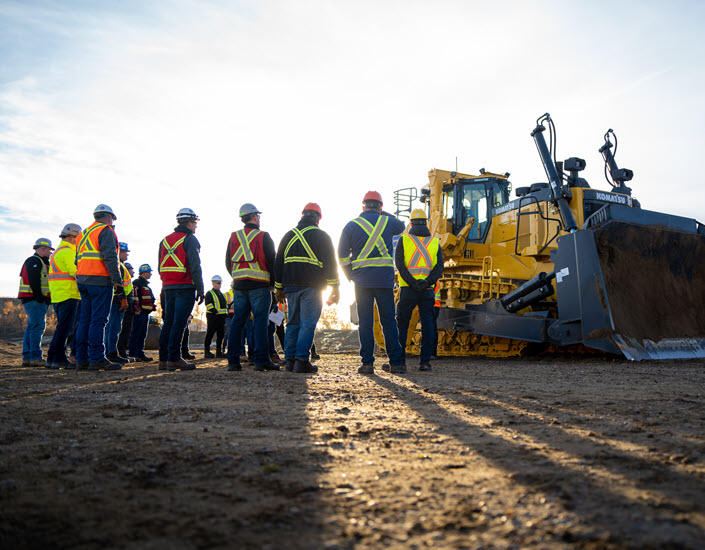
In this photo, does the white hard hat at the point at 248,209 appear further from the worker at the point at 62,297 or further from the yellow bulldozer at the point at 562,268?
the yellow bulldozer at the point at 562,268

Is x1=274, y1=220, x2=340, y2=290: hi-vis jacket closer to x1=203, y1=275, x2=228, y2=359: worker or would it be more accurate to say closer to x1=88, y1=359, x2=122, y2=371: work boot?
x1=88, y1=359, x2=122, y2=371: work boot

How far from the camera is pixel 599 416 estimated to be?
3340 mm

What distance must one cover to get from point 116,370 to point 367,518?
6.11m

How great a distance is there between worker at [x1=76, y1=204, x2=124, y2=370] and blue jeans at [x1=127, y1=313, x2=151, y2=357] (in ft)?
12.1

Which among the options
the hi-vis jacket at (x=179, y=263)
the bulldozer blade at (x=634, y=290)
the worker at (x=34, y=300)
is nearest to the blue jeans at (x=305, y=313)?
the hi-vis jacket at (x=179, y=263)

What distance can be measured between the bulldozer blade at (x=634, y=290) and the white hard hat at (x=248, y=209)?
418cm

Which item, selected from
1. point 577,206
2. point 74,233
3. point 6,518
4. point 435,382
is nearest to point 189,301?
point 74,233

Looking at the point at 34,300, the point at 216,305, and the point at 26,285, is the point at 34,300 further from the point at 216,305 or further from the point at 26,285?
the point at 216,305

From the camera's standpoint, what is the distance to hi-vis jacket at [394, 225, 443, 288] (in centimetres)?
687

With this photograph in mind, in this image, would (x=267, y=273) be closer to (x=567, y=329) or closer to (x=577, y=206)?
(x=567, y=329)

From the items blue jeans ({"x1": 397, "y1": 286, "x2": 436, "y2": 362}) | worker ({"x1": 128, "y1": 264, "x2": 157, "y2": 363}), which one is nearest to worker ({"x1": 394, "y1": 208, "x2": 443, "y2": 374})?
blue jeans ({"x1": 397, "y1": 286, "x2": 436, "y2": 362})

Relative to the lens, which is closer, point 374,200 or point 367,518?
point 367,518

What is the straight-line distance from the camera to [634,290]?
7.56m

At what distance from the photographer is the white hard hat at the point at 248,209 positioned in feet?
22.5
